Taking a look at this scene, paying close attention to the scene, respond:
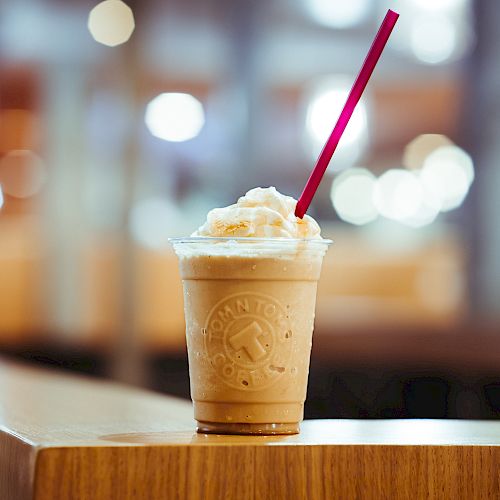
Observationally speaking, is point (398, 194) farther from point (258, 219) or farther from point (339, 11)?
point (258, 219)

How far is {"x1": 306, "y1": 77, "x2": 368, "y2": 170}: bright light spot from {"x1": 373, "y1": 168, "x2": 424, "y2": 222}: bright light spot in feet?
0.89

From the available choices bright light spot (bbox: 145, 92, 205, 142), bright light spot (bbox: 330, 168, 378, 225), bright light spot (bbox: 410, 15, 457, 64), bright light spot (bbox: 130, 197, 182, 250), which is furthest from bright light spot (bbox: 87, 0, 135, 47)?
bright light spot (bbox: 410, 15, 457, 64)

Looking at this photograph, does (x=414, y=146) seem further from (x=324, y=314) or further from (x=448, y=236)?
(x=324, y=314)

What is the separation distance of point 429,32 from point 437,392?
2.62 meters

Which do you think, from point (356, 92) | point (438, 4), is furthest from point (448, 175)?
point (356, 92)

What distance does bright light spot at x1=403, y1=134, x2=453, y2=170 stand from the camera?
24.6ft

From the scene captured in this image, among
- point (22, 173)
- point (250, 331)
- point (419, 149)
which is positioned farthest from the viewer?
point (22, 173)

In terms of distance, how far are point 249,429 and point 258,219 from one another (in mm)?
240

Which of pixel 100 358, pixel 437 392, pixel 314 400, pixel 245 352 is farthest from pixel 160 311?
pixel 245 352

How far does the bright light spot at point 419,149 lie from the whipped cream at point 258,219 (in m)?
6.33

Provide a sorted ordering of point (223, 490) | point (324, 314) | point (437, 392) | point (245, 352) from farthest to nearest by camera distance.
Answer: point (324, 314)
point (437, 392)
point (245, 352)
point (223, 490)

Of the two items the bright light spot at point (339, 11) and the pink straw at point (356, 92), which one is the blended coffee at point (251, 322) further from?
the bright light spot at point (339, 11)

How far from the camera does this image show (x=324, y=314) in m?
7.12

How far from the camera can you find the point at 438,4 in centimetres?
733
